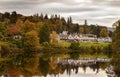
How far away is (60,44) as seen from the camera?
457ft

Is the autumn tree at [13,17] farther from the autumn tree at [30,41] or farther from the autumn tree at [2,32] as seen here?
the autumn tree at [30,41]

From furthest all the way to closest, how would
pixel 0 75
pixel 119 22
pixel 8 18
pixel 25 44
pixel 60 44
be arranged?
pixel 8 18 → pixel 60 44 → pixel 25 44 → pixel 119 22 → pixel 0 75

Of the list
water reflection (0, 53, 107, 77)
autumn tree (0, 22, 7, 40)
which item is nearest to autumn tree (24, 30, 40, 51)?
autumn tree (0, 22, 7, 40)

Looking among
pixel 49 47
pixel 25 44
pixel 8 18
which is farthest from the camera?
pixel 8 18

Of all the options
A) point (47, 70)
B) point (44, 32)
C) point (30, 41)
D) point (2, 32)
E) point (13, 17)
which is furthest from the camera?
point (13, 17)

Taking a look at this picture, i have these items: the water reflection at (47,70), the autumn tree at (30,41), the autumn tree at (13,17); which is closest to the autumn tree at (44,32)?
the autumn tree at (30,41)

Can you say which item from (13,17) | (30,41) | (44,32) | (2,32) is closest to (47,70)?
(30,41)

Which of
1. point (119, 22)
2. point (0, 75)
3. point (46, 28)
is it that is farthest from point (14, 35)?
point (0, 75)

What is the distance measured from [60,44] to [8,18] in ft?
144

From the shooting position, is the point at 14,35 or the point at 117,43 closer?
the point at 117,43

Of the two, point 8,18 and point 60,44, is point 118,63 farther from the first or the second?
point 8,18

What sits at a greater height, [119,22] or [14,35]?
[119,22]

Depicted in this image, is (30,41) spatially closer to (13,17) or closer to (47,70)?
(47,70)

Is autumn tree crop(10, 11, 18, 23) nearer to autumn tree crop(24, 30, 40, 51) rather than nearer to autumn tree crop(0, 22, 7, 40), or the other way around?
autumn tree crop(0, 22, 7, 40)
